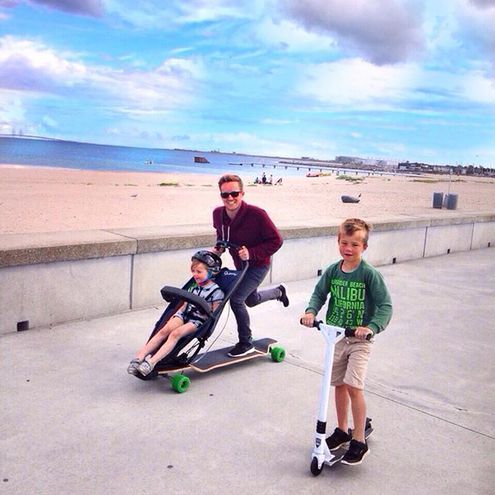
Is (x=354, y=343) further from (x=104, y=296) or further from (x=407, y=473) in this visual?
(x=104, y=296)

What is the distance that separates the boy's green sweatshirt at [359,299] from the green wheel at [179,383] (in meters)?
1.30

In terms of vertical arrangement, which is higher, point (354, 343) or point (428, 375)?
point (354, 343)

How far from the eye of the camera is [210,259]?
4664 mm

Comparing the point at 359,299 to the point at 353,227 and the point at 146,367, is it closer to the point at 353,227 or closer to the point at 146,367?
the point at 353,227

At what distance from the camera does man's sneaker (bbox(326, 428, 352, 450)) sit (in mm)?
3535

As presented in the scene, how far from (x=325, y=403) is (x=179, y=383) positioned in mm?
1402

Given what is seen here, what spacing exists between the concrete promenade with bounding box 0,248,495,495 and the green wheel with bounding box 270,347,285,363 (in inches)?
2.4

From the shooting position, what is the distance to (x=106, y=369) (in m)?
4.77

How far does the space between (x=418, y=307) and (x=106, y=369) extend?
4218 mm

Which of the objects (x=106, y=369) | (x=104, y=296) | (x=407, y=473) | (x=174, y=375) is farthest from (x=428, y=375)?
(x=104, y=296)

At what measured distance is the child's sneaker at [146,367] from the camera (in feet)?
13.9

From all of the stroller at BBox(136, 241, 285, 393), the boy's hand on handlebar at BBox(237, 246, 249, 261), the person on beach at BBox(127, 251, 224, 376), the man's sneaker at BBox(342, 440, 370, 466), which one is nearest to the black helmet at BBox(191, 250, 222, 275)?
the person on beach at BBox(127, 251, 224, 376)

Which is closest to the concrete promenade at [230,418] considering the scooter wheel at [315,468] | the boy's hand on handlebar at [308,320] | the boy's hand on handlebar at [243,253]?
the scooter wheel at [315,468]

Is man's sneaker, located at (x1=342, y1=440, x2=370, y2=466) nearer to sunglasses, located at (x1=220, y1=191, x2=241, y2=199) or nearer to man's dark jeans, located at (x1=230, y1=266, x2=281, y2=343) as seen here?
man's dark jeans, located at (x1=230, y1=266, x2=281, y2=343)
